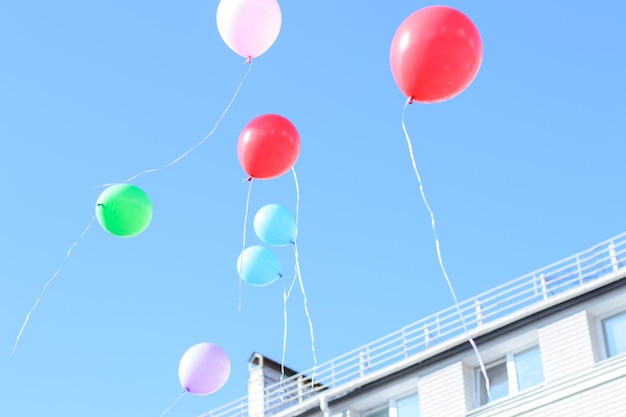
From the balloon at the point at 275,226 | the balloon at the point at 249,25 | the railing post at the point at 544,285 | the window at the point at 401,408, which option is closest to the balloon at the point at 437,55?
the balloon at the point at 249,25

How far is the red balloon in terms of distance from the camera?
14.9 m

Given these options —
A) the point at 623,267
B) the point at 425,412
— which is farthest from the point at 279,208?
the point at 623,267

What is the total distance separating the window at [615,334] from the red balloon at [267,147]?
5.19 meters

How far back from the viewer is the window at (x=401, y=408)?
1884 cm

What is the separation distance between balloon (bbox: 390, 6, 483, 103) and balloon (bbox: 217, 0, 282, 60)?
2513mm

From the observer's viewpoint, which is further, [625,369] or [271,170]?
[625,369]

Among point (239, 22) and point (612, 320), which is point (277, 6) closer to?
point (239, 22)

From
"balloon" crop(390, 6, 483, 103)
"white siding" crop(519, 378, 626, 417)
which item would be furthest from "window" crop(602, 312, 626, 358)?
"balloon" crop(390, 6, 483, 103)

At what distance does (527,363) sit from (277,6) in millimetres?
6359

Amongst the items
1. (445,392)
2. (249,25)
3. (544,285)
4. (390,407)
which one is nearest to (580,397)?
(544,285)

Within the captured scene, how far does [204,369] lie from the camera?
1778 cm

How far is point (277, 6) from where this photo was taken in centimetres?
1512

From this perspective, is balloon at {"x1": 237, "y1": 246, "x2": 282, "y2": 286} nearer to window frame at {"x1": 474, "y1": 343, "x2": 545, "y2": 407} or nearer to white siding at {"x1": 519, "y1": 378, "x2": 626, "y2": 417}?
window frame at {"x1": 474, "y1": 343, "x2": 545, "y2": 407}

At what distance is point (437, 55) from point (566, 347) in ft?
20.6
